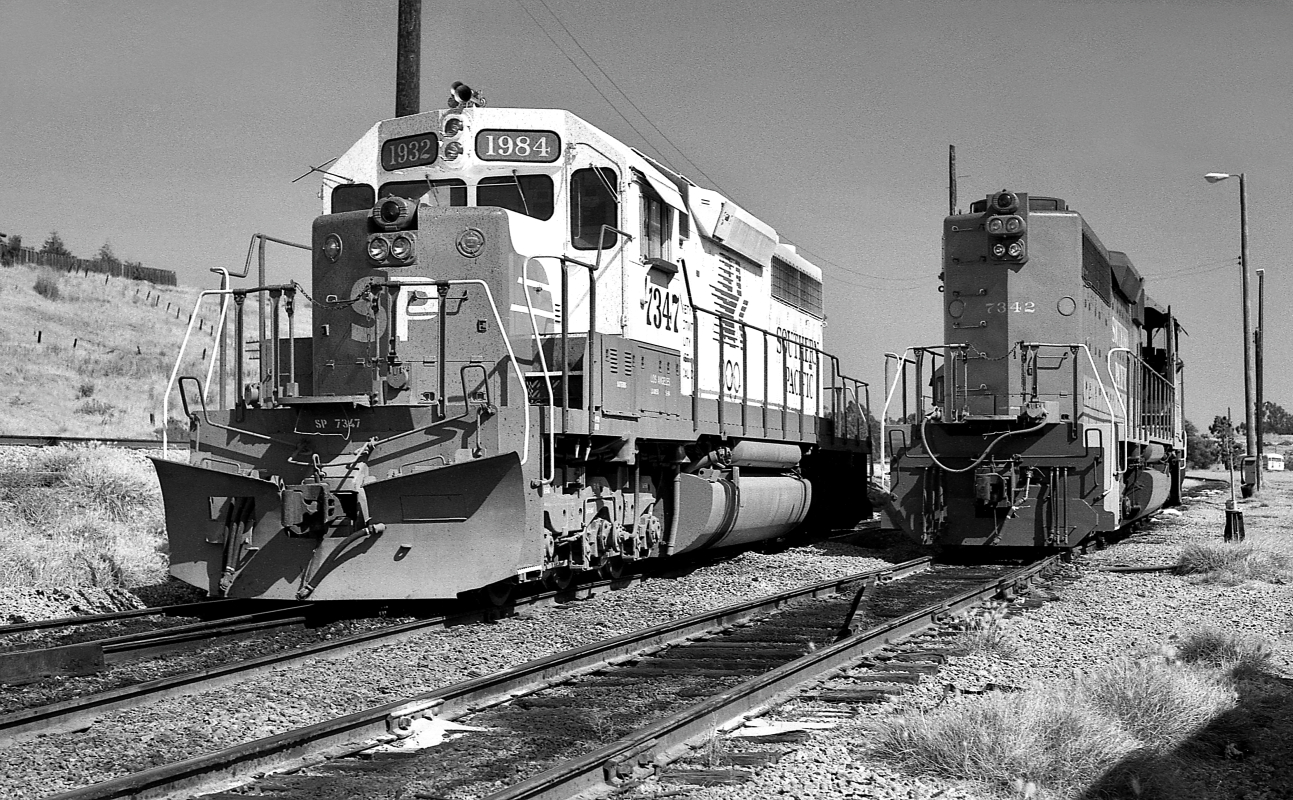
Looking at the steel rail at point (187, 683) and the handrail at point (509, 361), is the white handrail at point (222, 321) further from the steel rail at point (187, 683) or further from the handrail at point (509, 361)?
the steel rail at point (187, 683)

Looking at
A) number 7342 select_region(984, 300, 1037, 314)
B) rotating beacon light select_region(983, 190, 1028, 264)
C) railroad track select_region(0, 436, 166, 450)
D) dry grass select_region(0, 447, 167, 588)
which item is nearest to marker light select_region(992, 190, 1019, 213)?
rotating beacon light select_region(983, 190, 1028, 264)

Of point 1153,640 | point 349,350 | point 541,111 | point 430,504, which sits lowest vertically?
point 1153,640

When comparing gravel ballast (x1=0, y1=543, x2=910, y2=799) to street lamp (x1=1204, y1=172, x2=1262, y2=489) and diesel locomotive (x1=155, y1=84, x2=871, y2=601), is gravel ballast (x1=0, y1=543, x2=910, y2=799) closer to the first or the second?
diesel locomotive (x1=155, y1=84, x2=871, y2=601)

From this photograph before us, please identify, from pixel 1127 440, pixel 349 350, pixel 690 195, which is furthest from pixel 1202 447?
pixel 349 350

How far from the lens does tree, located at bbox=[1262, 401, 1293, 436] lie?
109938mm

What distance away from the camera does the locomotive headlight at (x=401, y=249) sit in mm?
8688

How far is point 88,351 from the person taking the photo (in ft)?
119

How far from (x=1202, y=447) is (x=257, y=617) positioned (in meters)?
58.7

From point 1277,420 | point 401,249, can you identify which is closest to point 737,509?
point 401,249

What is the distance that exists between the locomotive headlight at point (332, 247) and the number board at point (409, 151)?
33.7 inches

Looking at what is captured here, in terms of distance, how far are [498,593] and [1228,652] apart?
15.5 feet

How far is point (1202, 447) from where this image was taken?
193 ft

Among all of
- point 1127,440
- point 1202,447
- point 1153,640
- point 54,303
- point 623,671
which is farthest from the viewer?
point 1202,447

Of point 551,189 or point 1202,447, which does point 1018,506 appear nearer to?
point 551,189
